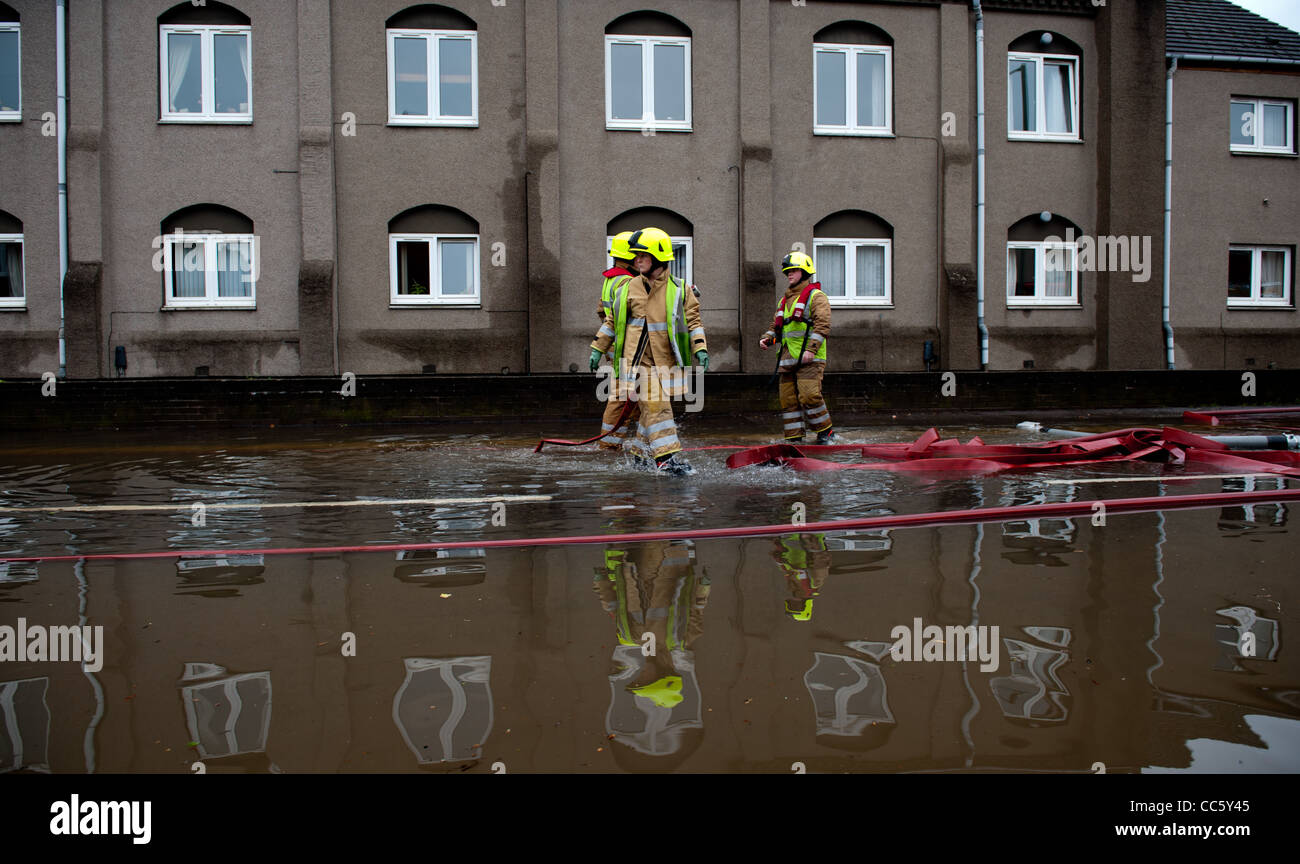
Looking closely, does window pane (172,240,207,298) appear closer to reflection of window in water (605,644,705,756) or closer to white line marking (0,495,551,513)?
white line marking (0,495,551,513)

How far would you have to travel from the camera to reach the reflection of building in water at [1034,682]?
298cm

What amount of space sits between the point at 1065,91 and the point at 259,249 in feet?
56.3

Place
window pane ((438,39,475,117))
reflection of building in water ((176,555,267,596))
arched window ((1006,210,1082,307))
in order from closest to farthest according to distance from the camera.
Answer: reflection of building in water ((176,555,267,596))
window pane ((438,39,475,117))
arched window ((1006,210,1082,307))

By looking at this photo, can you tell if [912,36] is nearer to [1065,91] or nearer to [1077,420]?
[1065,91]

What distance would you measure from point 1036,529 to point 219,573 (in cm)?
444

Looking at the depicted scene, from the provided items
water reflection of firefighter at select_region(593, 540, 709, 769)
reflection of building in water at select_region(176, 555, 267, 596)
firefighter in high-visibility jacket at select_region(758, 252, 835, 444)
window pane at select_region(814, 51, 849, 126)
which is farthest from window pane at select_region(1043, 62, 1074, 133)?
reflection of building in water at select_region(176, 555, 267, 596)

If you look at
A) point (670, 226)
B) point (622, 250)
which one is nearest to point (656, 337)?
point (622, 250)

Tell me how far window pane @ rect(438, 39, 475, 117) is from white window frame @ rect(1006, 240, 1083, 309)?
11.7 metres

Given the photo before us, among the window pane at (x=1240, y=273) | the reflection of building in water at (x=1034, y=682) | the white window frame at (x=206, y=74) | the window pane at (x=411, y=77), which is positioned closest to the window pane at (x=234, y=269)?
the white window frame at (x=206, y=74)

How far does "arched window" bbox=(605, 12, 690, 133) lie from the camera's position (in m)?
19.9

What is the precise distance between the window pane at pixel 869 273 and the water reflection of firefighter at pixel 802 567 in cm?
1613

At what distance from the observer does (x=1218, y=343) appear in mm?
22172
